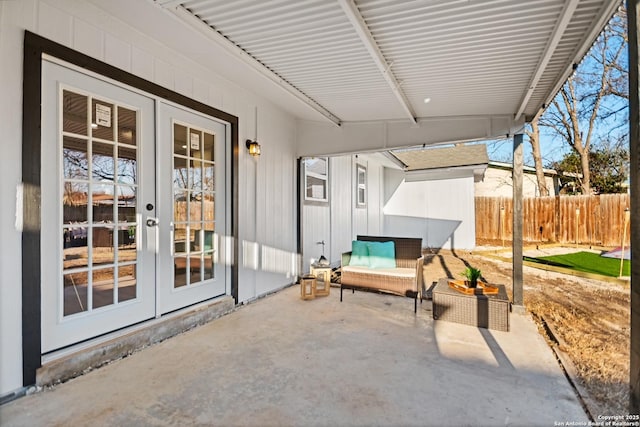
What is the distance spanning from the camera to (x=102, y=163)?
9.27ft

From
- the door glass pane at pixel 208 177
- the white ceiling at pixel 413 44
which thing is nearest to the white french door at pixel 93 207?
the door glass pane at pixel 208 177

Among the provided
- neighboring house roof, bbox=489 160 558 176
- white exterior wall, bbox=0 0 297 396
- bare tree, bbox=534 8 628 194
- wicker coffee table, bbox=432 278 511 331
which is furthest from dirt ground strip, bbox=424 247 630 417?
neighboring house roof, bbox=489 160 558 176

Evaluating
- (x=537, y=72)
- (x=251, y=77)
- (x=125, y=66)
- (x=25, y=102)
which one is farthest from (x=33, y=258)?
(x=537, y=72)

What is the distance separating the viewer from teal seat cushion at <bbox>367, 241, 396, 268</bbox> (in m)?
4.60

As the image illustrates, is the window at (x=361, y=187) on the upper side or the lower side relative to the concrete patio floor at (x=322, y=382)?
upper

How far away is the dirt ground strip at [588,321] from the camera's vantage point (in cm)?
223

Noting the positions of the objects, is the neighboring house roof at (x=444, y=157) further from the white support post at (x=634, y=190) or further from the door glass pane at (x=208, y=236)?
the white support post at (x=634, y=190)

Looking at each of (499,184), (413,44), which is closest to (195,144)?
(413,44)

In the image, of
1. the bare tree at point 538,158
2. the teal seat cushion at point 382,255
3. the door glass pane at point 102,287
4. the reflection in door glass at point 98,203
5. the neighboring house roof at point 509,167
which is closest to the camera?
the reflection in door glass at point 98,203

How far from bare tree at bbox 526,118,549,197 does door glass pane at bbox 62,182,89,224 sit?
13542 millimetres

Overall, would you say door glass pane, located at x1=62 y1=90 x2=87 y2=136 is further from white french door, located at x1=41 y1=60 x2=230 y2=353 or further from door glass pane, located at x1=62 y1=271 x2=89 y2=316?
door glass pane, located at x1=62 y1=271 x2=89 y2=316

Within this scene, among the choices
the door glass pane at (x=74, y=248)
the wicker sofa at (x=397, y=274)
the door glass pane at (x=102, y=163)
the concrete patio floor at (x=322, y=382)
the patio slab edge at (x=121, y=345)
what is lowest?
the concrete patio floor at (x=322, y=382)

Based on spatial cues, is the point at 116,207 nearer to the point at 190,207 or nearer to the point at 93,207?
the point at 93,207

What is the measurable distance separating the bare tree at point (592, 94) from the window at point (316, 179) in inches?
163
